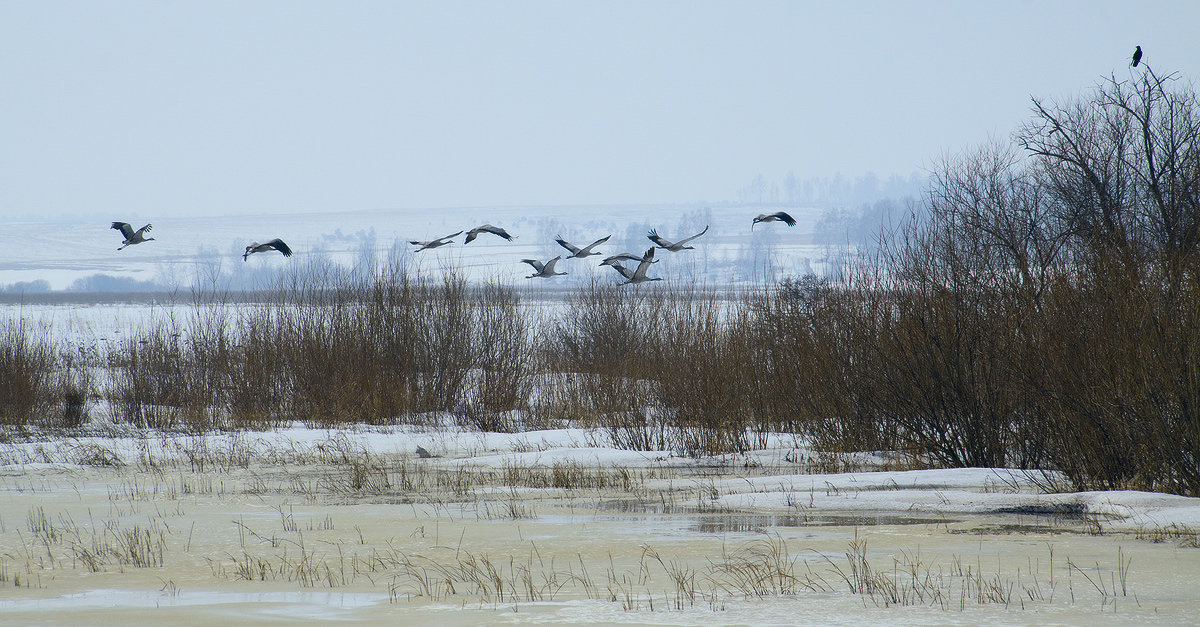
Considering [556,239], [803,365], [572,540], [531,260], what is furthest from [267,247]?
[572,540]

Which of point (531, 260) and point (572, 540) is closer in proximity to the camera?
point (572, 540)

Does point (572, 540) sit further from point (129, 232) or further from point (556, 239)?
point (129, 232)

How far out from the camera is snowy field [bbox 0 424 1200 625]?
16.2 ft

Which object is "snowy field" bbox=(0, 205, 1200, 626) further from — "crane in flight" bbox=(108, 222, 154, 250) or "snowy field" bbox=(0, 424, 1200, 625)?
"crane in flight" bbox=(108, 222, 154, 250)

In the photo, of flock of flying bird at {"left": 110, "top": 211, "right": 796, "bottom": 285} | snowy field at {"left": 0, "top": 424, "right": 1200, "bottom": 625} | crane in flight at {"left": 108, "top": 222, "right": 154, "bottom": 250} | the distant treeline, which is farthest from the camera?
flock of flying bird at {"left": 110, "top": 211, "right": 796, "bottom": 285}

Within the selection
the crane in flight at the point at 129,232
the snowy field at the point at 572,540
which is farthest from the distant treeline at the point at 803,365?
the crane in flight at the point at 129,232

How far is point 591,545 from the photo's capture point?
6582 millimetres

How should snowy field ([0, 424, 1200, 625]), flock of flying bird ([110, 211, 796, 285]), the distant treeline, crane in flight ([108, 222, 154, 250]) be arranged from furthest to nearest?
flock of flying bird ([110, 211, 796, 285])
crane in flight ([108, 222, 154, 250])
the distant treeline
snowy field ([0, 424, 1200, 625])

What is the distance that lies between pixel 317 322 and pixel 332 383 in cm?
150

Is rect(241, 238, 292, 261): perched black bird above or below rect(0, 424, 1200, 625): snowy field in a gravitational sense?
above

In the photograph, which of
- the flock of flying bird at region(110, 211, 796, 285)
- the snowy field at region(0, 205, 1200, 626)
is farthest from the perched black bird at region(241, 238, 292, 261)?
the snowy field at region(0, 205, 1200, 626)

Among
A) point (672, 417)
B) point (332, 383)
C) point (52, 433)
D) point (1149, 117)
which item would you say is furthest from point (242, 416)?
point (1149, 117)

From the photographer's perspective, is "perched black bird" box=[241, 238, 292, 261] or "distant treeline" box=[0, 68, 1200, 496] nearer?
"distant treeline" box=[0, 68, 1200, 496]

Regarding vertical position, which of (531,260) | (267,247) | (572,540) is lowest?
(572,540)
